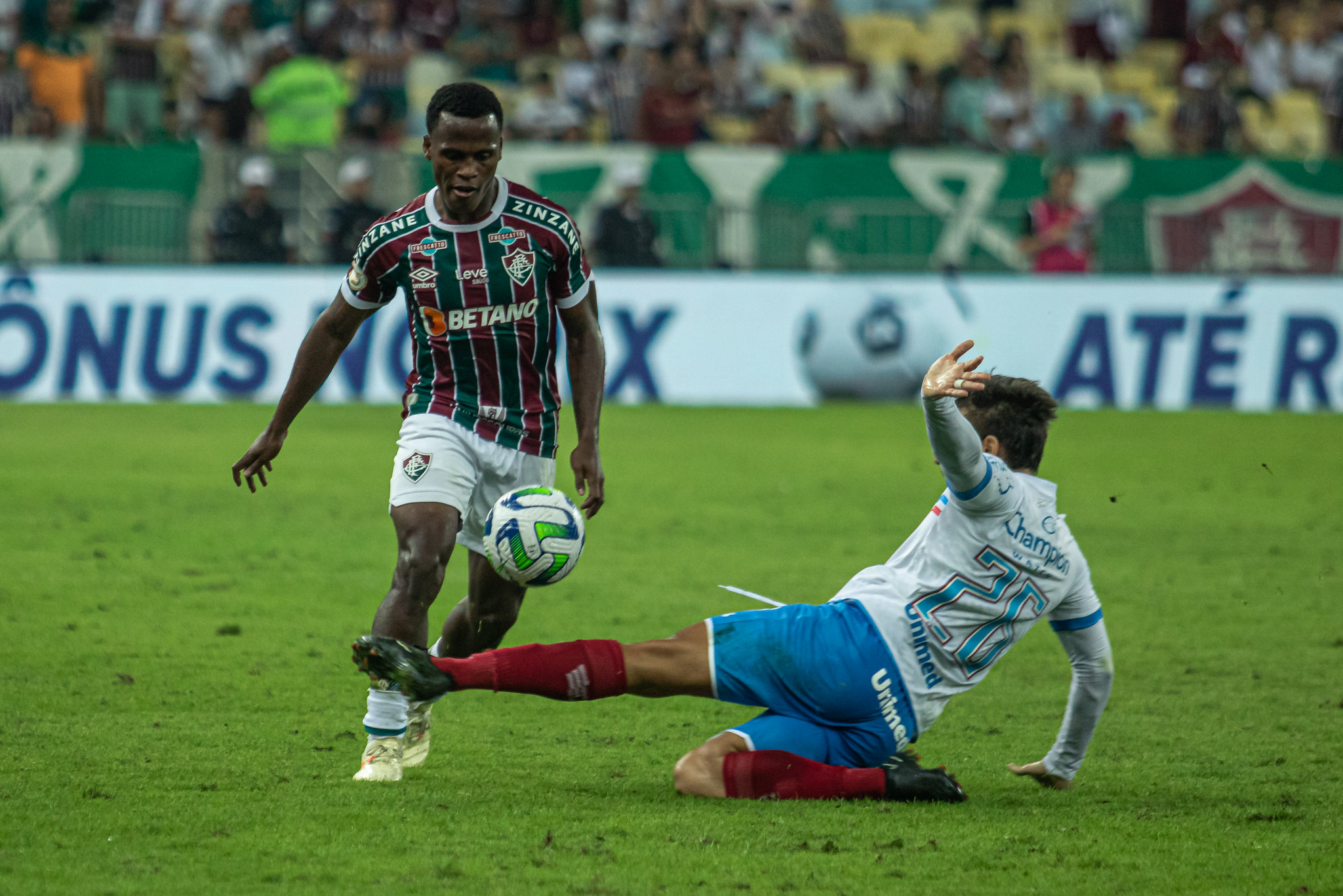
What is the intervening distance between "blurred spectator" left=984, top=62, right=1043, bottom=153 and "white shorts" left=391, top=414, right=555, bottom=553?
15.8 metres

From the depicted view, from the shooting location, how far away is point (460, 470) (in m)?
5.34

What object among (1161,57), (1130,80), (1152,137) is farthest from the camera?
(1161,57)

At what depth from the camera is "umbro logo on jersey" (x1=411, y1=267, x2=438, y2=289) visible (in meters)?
5.41

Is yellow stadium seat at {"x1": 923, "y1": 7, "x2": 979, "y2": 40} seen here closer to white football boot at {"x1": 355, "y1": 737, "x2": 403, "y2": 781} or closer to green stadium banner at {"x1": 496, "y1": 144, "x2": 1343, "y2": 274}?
green stadium banner at {"x1": 496, "y1": 144, "x2": 1343, "y2": 274}

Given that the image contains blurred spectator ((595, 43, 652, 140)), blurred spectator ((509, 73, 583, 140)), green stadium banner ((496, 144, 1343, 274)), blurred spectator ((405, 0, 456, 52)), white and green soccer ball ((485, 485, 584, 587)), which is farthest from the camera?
blurred spectator ((405, 0, 456, 52))

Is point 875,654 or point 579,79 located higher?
point 579,79

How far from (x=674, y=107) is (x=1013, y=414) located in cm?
1548

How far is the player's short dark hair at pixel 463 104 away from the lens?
5.23 metres

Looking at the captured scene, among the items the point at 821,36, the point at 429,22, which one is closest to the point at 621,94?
the point at 429,22

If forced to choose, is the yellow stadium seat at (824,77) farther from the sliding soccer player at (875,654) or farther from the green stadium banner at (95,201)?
the sliding soccer player at (875,654)

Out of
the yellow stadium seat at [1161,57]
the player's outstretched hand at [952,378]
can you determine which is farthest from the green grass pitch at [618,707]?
the yellow stadium seat at [1161,57]

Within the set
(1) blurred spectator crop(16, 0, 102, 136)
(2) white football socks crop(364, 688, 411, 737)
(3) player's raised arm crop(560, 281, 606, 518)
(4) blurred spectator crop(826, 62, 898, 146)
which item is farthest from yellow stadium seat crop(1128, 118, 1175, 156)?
(2) white football socks crop(364, 688, 411, 737)

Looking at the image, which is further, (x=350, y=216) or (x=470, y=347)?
(x=350, y=216)

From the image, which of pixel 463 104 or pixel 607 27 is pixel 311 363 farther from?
pixel 607 27
